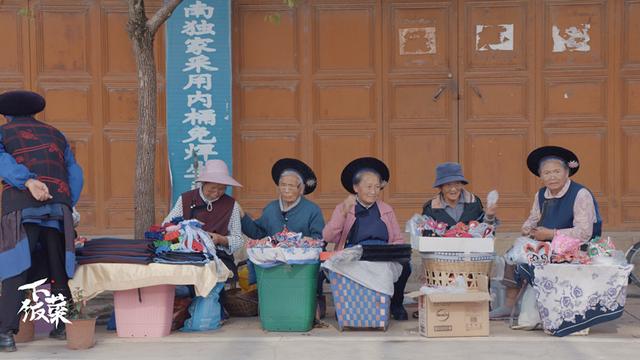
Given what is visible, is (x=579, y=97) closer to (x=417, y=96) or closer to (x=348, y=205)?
(x=417, y=96)

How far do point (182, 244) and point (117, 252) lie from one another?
1.54 ft

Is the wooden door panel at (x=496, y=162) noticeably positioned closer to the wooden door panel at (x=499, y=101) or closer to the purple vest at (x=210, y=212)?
the wooden door panel at (x=499, y=101)

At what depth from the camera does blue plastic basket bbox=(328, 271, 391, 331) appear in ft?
23.2

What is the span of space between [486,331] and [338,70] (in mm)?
3349

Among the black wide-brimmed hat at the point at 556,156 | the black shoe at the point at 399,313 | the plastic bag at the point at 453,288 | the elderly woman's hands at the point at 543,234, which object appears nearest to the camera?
the plastic bag at the point at 453,288

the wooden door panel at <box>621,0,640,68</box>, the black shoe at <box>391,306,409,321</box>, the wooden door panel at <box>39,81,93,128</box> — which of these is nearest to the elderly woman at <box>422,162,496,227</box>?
the black shoe at <box>391,306,409,321</box>

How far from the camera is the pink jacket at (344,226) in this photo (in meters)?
7.53

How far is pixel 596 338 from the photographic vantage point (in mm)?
6832

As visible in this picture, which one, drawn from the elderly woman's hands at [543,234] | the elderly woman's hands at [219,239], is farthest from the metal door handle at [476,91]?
the elderly woman's hands at [219,239]

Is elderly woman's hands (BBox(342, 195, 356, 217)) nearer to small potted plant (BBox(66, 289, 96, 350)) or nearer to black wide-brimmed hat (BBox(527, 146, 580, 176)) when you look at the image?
black wide-brimmed hat (BBox(527, 146, 580, 176))

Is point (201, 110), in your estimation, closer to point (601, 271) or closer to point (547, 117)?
point (547, 117)

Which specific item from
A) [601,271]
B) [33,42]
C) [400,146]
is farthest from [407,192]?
[33,42]

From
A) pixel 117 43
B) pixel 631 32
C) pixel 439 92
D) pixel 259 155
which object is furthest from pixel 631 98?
pixel 117 43

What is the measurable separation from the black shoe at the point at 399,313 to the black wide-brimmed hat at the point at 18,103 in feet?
10.3
